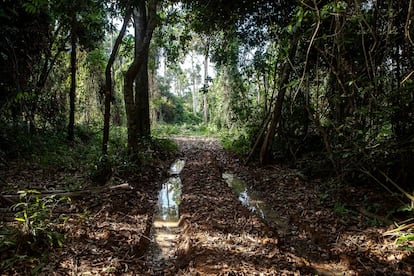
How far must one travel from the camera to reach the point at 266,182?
844 centimetres

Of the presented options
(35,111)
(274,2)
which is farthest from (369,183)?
(35,111)

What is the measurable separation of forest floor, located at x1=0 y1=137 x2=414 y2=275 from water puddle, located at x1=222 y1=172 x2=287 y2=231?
56mm

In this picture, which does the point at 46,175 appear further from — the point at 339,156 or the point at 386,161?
the point at 386,161

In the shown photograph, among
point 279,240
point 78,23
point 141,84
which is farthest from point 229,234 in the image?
point 78,23

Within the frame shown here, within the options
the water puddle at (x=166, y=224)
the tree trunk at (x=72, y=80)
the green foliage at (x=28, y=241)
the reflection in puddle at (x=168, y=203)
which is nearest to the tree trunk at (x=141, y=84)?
the tree trunk at (x=72, y=80)

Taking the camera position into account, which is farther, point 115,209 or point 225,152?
point 225,152

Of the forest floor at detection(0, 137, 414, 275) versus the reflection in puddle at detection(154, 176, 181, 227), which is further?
the reflection in puddle at detection(154, 176, 181, 227)

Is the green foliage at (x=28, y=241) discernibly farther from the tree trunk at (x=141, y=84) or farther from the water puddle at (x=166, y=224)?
the tree trunk at (x=141, y=84)

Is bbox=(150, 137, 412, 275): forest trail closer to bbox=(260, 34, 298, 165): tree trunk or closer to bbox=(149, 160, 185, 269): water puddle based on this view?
bbox=(149, 160, 185, 269): water puddle

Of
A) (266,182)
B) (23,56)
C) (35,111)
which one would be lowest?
(266,182)

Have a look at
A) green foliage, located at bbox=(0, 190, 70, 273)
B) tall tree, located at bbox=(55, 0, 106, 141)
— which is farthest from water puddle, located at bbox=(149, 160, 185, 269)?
tall tree, located at bbox=(55, 0, 106, 141)

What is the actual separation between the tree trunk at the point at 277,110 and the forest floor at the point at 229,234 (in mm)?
2277

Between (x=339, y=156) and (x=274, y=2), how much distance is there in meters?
5.27

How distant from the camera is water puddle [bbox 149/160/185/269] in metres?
4.79
